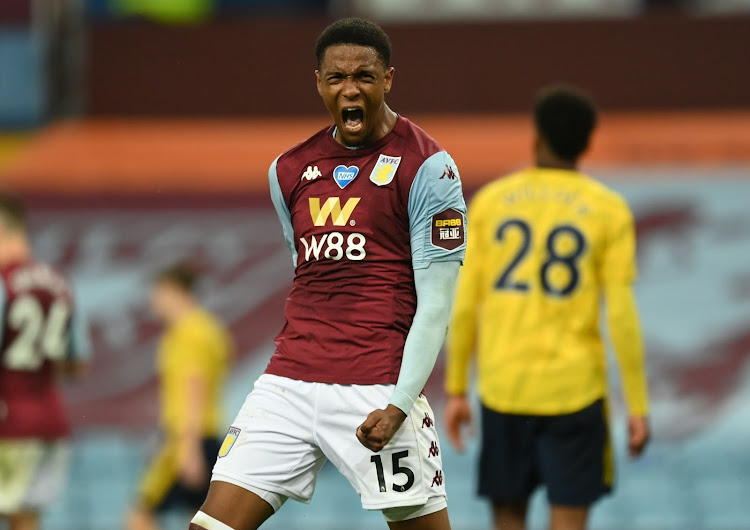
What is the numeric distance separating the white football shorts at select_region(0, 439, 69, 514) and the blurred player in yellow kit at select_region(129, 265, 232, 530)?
3.50 ft

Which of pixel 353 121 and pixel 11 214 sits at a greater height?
pixel 353 121

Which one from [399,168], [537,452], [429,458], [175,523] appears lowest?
[175,523]

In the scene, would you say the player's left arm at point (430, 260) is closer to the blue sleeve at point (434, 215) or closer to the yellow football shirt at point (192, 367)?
the blue sleeve at point (434, 215)

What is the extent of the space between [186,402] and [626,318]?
3705 mm

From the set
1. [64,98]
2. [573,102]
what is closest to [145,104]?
[64,98]

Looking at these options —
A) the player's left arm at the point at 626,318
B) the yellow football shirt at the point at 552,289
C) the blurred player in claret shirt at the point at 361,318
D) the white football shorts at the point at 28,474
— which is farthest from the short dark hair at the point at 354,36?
the white football shorts at the point at 28,474

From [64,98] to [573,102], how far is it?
924 cm

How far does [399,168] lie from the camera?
13.5 ft

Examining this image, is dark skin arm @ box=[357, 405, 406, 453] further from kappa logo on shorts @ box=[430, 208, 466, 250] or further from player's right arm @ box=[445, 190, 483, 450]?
player's right arm @ box=[445, 190, 483, 450]

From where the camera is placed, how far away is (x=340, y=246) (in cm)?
415

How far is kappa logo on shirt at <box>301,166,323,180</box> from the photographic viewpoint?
422 centimetres

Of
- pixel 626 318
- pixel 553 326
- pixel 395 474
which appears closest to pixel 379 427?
pixel 395 474

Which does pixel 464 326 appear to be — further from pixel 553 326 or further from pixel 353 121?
pixel 353 121

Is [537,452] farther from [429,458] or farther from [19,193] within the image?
[19,193]
